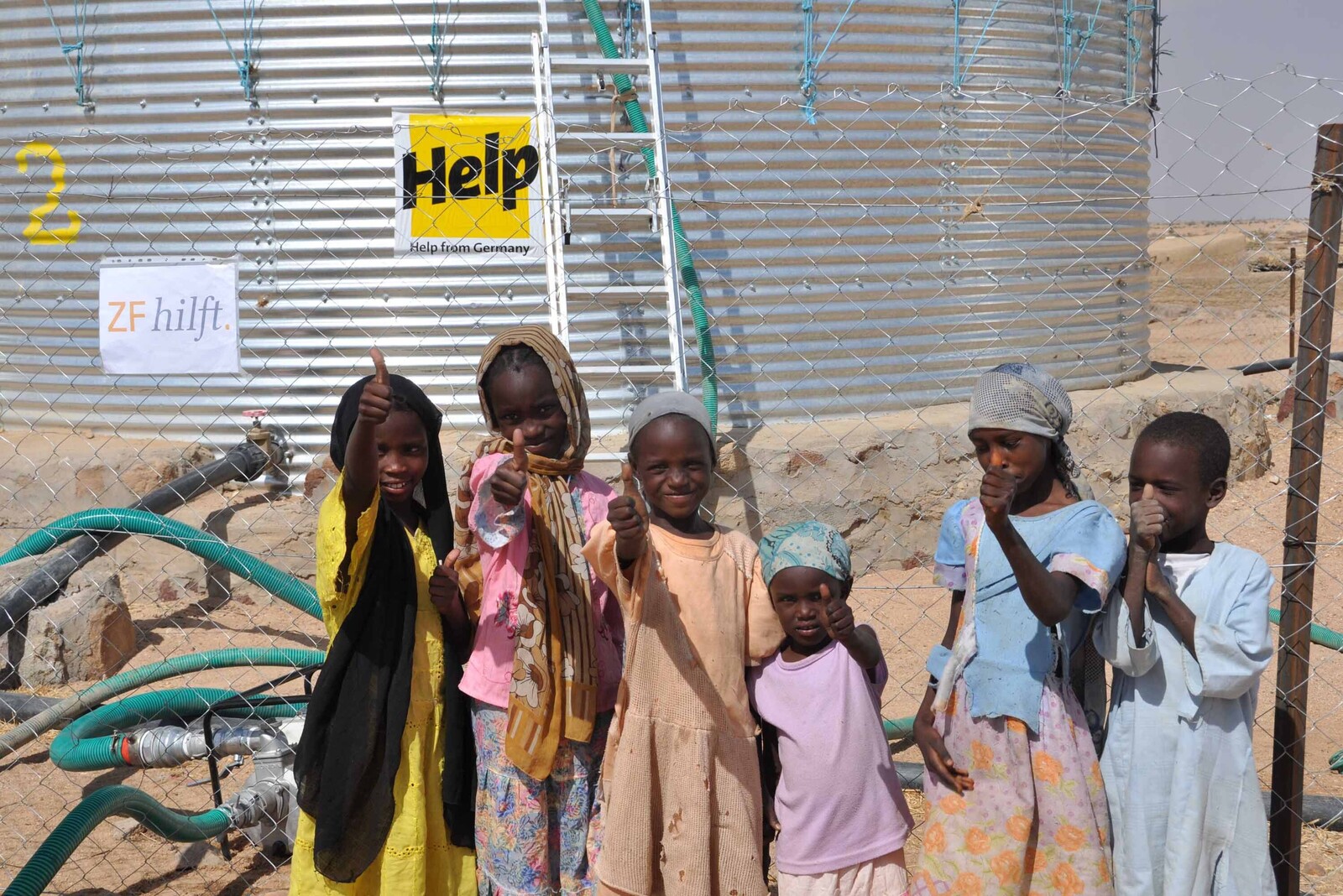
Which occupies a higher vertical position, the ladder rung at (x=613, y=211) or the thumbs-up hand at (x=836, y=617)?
the ladder rung at (x=613, y=211)

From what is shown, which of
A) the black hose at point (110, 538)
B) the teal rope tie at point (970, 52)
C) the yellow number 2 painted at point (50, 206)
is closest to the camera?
the black hose at point (110, 538)

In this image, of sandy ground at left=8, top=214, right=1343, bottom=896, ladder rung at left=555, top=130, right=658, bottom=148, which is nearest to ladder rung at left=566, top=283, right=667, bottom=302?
ladder rung at left=555, top=130, right=658, bottom=148

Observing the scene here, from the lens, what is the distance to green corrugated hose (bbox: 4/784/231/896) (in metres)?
2.97

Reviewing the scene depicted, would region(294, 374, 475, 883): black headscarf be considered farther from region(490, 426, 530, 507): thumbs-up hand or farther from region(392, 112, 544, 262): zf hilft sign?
region(392, 112, 544, 262): zf hilft sign

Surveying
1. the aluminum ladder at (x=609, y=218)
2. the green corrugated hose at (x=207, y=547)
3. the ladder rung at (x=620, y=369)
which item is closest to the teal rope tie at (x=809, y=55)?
the aluminum ladder at (x=609, y=218)

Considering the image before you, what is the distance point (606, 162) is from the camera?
6008 mm

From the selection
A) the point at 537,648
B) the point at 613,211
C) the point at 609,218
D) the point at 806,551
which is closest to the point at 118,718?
the point at 537,648

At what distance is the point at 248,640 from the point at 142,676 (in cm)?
155

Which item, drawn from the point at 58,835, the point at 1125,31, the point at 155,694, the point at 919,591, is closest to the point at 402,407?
the point at 58,835

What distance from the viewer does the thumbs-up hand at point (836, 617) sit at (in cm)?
230

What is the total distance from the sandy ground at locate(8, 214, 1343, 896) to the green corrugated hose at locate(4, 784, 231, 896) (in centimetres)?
22

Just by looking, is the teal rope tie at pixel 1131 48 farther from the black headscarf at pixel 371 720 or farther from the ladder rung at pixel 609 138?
the black headscarf at pixel 371 720

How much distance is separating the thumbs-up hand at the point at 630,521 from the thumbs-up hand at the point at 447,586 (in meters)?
0.43

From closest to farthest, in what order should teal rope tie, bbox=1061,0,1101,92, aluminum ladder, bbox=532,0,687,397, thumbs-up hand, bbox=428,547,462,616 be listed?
thumbs-up hand, bbox=428,547,462,616
aluminum ladder, bbox=532,0,687,397
teal rope tie, bbox=1061,0,1101,92
